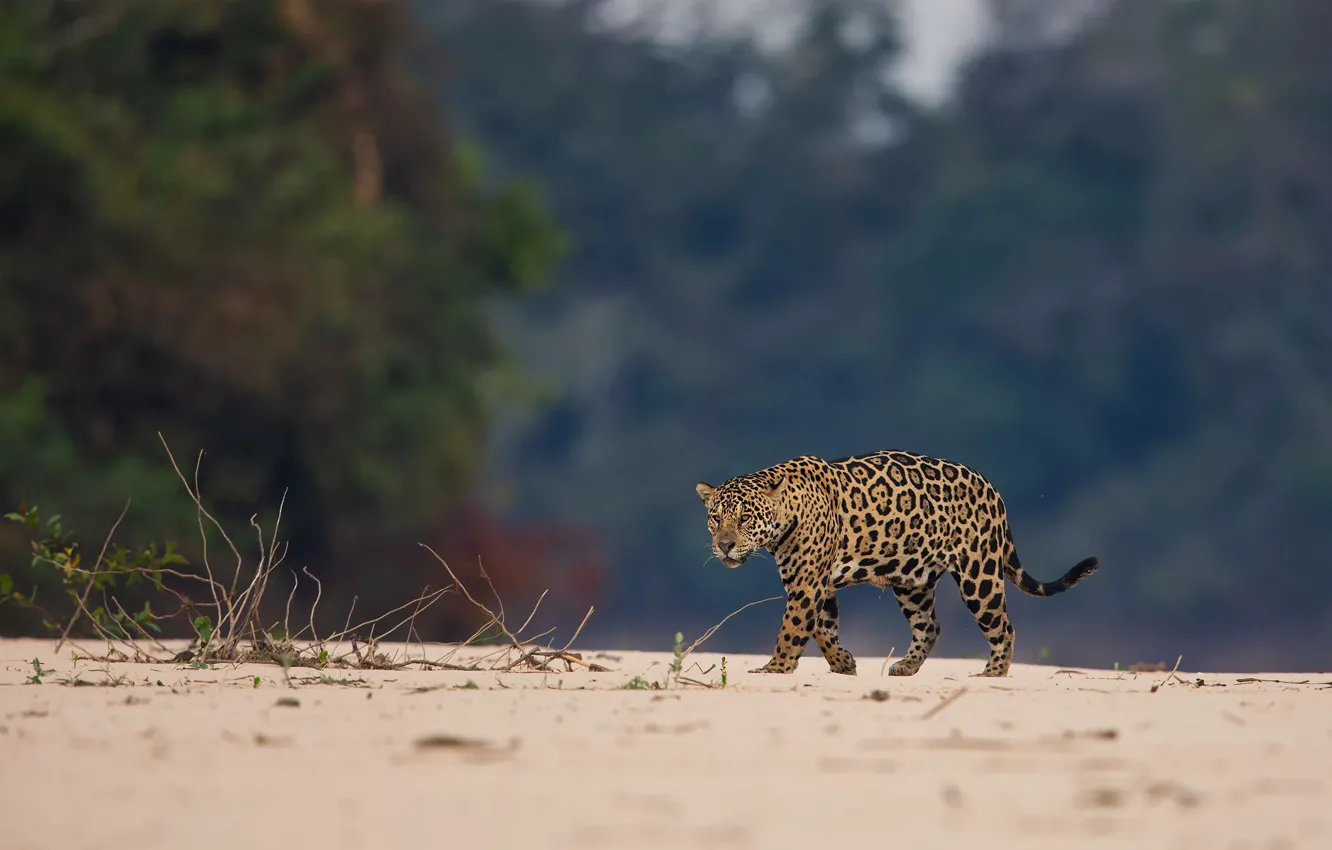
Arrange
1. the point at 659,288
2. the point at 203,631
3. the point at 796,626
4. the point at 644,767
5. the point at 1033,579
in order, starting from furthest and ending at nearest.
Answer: the point at 659,288
the point at 1033,579
the point at 796,626
the point at 203,631
the point at 644,767

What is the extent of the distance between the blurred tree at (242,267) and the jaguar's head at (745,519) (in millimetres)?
9417

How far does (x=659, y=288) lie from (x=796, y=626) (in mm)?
25635

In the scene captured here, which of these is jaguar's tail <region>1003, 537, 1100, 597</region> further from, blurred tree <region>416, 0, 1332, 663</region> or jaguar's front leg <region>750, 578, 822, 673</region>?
blurred tree <region>416, 0, 1332, 663</region>

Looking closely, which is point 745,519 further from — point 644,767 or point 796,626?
point 644,767

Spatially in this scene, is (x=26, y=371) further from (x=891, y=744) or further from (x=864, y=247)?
(x=864, y=247)

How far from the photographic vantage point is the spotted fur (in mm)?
8289

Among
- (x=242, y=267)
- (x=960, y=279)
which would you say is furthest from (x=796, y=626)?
(x=960, y=279)

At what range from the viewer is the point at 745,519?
827 cm

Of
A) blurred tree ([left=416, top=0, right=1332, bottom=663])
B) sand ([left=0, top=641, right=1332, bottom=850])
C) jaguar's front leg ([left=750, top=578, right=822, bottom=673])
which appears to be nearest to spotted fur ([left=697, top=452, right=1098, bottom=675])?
jaguar's front leg ([left=750, top=578, right=822, bottom=673])

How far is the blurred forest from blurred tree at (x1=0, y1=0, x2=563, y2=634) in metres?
0.04

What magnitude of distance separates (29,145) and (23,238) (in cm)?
90

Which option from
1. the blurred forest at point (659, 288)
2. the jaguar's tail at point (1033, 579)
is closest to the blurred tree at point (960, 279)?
the blurred forest at point (659, 288)

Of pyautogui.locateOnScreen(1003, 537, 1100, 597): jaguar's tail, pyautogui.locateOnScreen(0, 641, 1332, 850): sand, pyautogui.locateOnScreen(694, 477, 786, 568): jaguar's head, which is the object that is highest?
pyautogui.locateOnScreen(1003, 537, 1100, 597): jaguar's tail

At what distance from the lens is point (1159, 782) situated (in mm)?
4344
